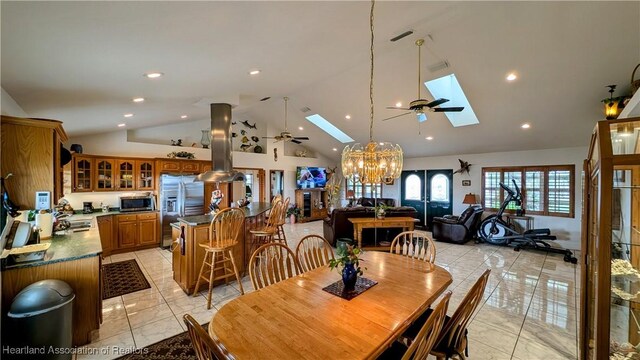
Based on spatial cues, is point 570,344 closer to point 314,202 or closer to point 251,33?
point 251,33

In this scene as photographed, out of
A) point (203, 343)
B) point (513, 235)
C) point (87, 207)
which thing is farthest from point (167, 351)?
point (513, 235)

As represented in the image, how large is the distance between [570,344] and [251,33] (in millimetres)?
4209

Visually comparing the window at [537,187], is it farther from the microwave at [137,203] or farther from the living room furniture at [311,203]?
the microwave at [137,203]

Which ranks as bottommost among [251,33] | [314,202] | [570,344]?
[570,344]

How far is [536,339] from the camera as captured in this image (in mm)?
2545

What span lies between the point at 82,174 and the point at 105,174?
36cm

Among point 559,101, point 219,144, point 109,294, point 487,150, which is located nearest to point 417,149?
point 487,150

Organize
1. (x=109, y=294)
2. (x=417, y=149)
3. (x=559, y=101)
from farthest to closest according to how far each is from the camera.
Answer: (x=417, y=149), (x=559, y=101), (x=109, y=294)

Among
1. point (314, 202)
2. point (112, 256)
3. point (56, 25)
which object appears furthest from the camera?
point (314, 202)

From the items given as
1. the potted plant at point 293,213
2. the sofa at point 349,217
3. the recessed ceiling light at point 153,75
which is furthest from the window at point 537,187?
the recessed ceiling light at point 153,75

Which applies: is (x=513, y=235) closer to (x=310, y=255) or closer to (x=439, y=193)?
(x=439, y=193)

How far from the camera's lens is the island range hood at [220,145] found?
472 cm

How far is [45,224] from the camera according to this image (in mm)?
2877

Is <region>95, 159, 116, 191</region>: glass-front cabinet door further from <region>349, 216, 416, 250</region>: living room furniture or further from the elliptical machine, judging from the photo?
the elliptical machine
